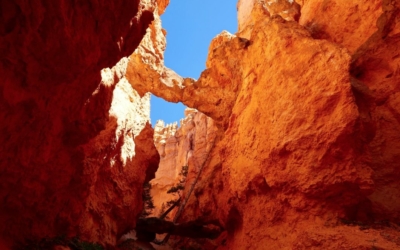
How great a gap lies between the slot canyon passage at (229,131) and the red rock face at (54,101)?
2 centimetres

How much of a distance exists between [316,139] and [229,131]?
457 cm

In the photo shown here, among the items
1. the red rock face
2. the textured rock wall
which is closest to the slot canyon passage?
the red rock face

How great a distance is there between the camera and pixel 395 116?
10.6m

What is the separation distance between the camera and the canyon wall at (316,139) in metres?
8.31

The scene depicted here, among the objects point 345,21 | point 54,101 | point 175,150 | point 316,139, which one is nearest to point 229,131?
point 316,139

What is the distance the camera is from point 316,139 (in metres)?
8.97

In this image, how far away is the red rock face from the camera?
175 inches

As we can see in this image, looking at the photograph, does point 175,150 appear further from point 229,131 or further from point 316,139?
point 316,139

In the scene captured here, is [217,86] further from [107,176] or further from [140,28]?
[140,28]

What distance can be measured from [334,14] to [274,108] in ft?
25.1

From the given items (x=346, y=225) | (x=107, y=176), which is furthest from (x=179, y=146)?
(x=346, y=225)

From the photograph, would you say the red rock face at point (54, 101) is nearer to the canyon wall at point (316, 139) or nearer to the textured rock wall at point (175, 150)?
the canyon wall at point (316, 139)

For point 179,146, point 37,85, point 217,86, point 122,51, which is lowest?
point 37,85

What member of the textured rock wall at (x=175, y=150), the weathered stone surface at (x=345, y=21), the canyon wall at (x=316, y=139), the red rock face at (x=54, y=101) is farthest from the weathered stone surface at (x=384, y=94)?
the textured rock wall at (x=175, y=150)
